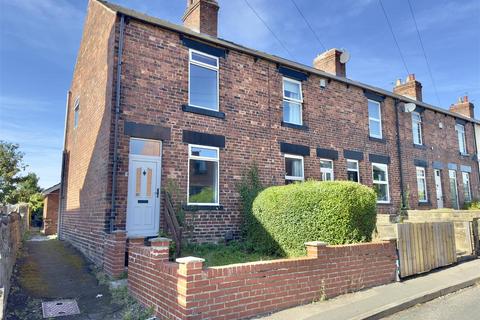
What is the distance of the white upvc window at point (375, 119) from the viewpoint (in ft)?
51.3

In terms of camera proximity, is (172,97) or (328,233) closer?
(328,233)

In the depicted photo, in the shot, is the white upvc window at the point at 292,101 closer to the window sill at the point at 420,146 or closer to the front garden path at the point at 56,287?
the window sill at the point at 420,146

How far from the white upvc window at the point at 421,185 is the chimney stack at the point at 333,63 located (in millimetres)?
5797

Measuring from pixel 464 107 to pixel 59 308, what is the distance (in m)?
25.1

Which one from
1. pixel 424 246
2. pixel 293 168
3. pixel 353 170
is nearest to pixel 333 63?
pixel 353 170

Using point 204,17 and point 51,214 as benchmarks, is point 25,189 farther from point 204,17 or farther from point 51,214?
point 204,17

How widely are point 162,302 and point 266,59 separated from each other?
895 centimetres

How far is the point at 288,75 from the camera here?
12898 millimetres

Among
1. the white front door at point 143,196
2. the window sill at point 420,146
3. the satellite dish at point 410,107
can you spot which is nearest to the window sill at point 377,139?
the satellite dish at point 410,107

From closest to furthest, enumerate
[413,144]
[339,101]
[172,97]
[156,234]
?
[156,234], [172,97], [339,101], [413,144]

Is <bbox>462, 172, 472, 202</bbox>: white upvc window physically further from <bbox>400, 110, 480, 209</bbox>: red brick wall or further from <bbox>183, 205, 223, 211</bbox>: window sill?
<bbox>183, 205, 223, 211</bbox>: window sill

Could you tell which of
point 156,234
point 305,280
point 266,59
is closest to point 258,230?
point 156,234

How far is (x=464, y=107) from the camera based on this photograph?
23.4 meters

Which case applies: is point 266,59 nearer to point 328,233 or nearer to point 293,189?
point 293,189
